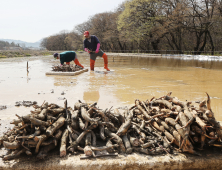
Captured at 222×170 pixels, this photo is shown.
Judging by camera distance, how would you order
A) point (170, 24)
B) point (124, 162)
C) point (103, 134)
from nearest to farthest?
point (124, 162)
point (103, 134)
point (170, 24)

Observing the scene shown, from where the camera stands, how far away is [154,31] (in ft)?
112

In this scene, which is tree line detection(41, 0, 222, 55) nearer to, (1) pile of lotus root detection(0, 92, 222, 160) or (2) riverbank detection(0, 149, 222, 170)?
(1) pile of lotus root detection(0, 92, 222, 160)

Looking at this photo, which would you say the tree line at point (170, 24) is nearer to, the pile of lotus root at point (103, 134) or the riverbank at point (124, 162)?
the pile of lotus root at point (103, 134)

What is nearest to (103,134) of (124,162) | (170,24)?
(124,162)

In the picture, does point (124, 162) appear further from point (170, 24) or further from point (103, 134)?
point (170, 24)

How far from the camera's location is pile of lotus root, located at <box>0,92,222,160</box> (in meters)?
2.39

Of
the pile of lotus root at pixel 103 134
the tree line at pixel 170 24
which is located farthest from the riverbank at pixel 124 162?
the tree line at pixel 170 24

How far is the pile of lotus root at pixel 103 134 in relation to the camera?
2.39 meters

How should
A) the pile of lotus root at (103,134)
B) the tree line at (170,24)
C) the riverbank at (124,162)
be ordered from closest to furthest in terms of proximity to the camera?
the riverbank at (124,162) → the pile of lotus root at (103,134) → the tree line at (170,24)

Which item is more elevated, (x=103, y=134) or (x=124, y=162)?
(x=103, y=134)

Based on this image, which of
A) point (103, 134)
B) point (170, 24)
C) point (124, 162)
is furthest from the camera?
point (170, 24)

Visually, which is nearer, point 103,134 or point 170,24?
point 103,134

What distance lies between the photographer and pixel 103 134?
8.50 feet

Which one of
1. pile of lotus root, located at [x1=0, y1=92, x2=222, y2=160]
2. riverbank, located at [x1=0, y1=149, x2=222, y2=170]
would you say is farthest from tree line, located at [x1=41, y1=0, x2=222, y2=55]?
riverbank, located at [x1=0, y1=149, x2=222, y2=170]
